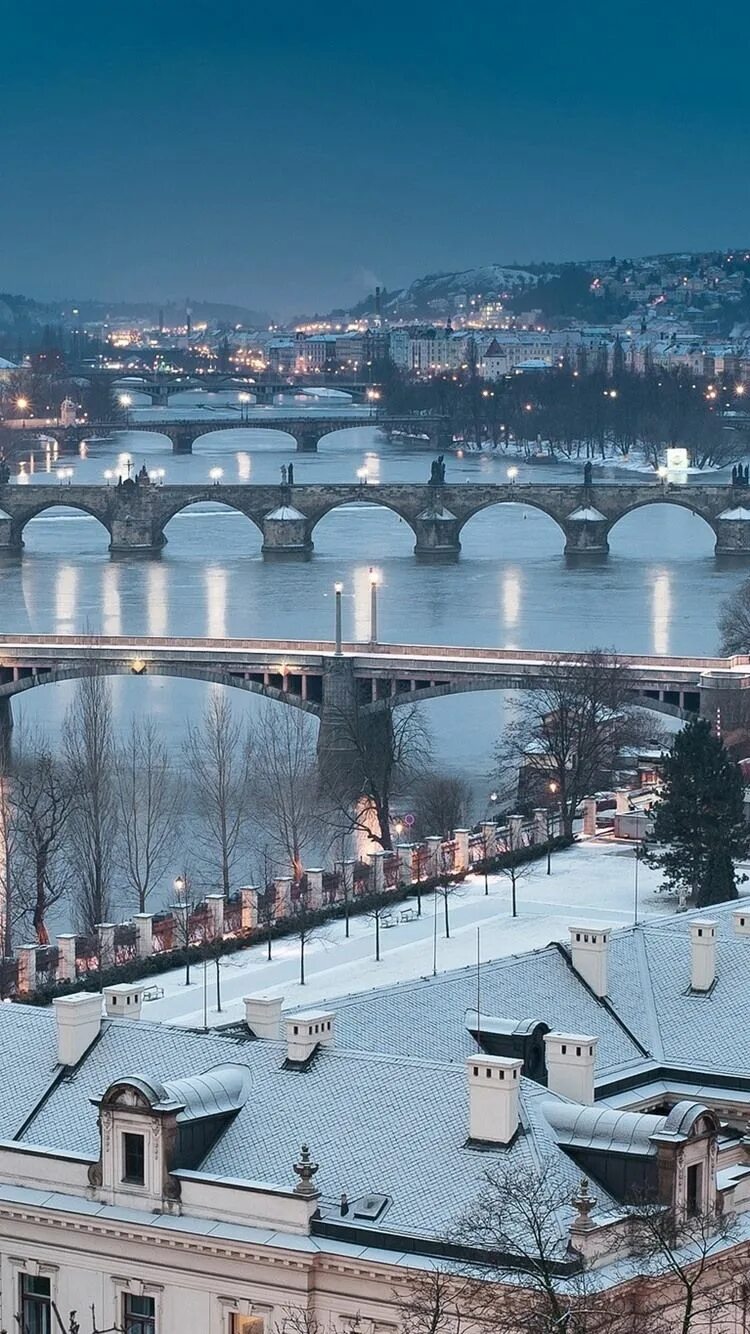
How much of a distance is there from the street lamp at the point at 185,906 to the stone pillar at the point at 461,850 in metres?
2.63

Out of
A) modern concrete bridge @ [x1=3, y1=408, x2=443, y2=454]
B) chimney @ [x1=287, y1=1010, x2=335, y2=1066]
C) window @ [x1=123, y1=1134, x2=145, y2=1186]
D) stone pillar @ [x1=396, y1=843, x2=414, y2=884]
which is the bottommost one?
modern concrete bridge @ [x1=3, y1=408, x2=443, y2=454]

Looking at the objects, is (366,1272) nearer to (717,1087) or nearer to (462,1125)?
(462,1125)

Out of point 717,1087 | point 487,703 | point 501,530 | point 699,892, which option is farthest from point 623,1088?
point 501,530

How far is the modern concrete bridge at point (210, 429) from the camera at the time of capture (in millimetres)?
116562

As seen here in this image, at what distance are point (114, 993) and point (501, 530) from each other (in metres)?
68.2

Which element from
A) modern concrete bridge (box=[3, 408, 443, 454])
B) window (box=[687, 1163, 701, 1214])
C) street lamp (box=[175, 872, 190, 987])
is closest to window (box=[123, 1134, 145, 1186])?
window (box=[687, 1163, 701, 1214])

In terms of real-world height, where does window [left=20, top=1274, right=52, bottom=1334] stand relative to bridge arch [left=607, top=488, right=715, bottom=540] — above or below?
above

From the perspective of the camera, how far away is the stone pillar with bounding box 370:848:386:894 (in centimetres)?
3105

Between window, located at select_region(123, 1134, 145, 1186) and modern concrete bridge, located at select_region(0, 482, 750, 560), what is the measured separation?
5972 cm

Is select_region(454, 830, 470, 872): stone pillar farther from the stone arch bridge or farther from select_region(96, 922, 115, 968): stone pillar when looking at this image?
the stone arch bridge

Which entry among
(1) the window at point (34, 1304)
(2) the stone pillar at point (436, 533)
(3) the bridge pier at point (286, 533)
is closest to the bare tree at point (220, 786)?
(1) the window at point (34, 1304)

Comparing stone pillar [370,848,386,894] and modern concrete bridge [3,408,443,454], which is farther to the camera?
modern concrete bridge [3,408,443,454]

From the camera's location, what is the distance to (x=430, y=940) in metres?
27.0

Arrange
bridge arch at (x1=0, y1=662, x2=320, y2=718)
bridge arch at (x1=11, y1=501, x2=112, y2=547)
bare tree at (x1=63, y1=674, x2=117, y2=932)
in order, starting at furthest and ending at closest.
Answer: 1. bridge arch at (x1=11, y1=501, x2=112, y2=547)
2. bridge arch at (x1=0, y1=662, x2=320, y2=718)
3. bare tree at (x1=63, y1=674, x2=117, y2=932)
